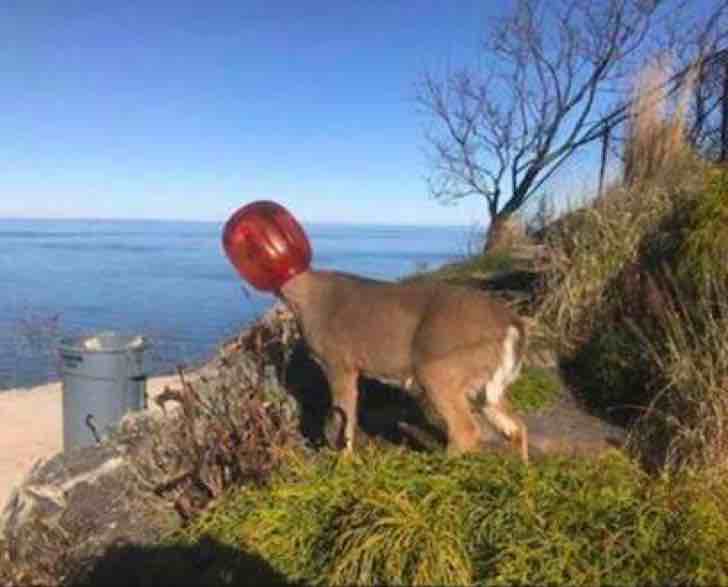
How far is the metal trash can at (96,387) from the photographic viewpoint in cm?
834

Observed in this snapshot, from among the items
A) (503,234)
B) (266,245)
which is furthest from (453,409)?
(503,234)

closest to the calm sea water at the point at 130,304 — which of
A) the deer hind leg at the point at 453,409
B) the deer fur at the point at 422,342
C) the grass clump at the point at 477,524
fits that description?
the deer fur at the point at 422,342

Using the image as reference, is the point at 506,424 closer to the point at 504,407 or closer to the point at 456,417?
the point at 504,407

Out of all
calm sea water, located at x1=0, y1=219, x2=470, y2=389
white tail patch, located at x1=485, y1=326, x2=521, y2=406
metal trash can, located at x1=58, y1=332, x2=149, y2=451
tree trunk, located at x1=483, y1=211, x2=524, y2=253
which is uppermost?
tree trunk, located at x1=483, y1=211, x2=524, y2=253

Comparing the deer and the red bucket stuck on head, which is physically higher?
the red bucket stuck on head

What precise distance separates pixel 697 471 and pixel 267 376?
3.41m

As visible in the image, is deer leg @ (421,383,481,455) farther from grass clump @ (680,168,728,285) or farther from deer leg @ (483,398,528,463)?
grass clump @ (680,168,728,285)

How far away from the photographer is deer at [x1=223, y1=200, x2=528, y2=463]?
6.07m

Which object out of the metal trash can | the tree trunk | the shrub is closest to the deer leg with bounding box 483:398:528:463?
the shrub

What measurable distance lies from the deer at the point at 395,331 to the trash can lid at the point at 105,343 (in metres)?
2.03

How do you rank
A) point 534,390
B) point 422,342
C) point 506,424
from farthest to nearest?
point 534,390, point 506,424, point 422,342

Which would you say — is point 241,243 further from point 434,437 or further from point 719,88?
point 719,88

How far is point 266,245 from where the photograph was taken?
268 inches

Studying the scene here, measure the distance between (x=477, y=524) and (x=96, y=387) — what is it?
184 inches
